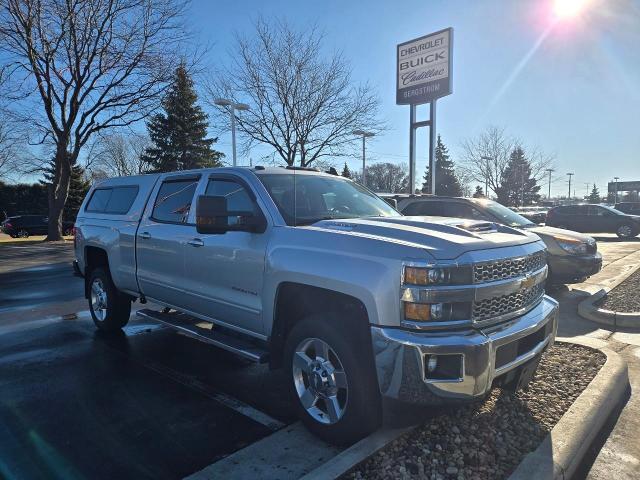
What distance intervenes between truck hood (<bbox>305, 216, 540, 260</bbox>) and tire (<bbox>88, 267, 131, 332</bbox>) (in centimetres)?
351

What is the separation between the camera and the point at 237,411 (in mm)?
3805

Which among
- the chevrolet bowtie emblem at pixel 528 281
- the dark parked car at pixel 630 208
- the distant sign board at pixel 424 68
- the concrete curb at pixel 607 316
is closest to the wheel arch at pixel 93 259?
the chevrolet bowtie emblem at pixel 528 281

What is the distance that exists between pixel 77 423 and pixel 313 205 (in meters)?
2.54

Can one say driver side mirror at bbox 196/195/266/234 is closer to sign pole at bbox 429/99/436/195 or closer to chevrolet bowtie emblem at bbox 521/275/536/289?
chevrolet bowtie emblem at bbox 521/275/536/289

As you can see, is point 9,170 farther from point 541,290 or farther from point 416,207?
point 541,290

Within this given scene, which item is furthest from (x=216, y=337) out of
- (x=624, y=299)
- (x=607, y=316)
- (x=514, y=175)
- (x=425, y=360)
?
(x=514, y=175)

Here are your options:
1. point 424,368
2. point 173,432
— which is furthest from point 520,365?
point 173,432

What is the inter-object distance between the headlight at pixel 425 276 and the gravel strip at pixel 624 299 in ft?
16.6

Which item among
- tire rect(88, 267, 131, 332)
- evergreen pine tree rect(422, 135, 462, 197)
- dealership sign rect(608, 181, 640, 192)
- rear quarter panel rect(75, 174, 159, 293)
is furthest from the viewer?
dealership sign rect(608, 181, 640, 192)

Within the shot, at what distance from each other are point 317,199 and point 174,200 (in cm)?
165

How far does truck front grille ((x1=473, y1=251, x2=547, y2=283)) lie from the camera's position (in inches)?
114

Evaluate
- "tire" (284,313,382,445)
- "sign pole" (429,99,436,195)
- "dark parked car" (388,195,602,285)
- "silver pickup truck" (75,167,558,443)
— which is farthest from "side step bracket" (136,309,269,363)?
"sign pole" (429,99,436,195)

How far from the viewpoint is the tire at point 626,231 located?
20.7m

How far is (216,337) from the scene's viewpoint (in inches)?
162
